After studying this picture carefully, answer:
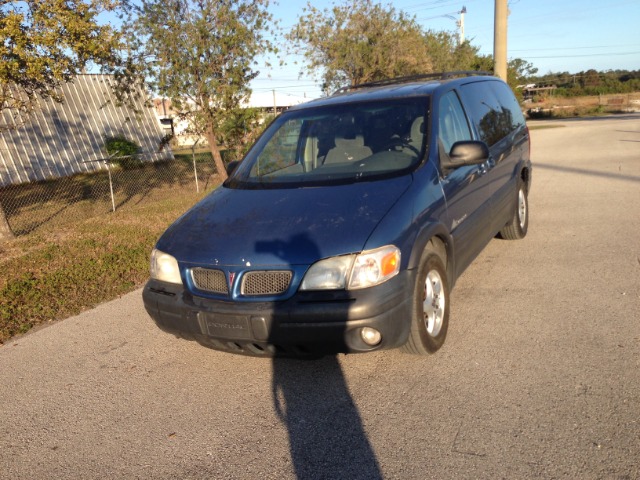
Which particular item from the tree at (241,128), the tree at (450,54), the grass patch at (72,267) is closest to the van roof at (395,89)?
the grass patch at (72,267)

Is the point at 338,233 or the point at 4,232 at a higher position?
the point at 338,233

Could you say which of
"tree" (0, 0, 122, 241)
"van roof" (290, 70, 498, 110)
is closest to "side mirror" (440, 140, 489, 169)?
"van roof" (290, 70, 498, 110)

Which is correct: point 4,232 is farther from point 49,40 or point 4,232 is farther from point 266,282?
point 266,282

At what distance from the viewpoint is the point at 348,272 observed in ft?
10.9

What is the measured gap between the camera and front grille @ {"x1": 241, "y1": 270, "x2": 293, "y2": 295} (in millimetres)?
3389

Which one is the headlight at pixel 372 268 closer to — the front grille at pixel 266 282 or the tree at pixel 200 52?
the front grille at pixel 266 282

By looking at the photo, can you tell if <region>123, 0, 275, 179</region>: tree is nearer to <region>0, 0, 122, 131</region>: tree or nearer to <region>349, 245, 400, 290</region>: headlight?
<region>0, 0, 122, 131</region>: tree

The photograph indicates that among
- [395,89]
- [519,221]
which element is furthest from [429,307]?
[519,221]

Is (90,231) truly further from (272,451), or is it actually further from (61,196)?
(272,451)

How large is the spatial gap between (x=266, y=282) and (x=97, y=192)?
1268 cm

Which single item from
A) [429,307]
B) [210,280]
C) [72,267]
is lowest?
[72,267]

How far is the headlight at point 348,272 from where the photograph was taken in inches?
130

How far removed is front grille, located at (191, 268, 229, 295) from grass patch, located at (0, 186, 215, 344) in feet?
8.41

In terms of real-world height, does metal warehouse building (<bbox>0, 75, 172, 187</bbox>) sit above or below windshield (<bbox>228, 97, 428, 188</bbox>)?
below
